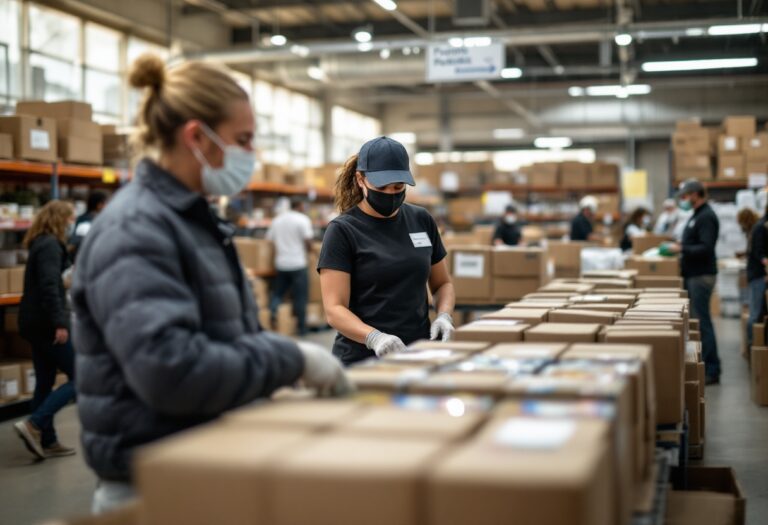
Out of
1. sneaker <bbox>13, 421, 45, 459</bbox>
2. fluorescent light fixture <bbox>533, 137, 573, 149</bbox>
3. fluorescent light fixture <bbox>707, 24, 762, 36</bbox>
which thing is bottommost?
sneaker <bbox>13, 421, 45, 459</bbox>

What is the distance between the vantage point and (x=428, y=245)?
323 cm

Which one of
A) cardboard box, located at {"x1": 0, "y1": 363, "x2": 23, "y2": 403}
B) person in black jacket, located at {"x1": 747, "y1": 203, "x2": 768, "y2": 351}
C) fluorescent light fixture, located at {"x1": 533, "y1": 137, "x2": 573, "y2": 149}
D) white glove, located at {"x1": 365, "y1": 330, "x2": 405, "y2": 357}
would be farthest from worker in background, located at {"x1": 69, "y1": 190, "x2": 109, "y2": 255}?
fluorescent light fixture, located at {"x1": 533, "y1": 137, "x2": 573, "y2": 149}

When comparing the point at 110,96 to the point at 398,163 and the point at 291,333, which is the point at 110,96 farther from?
the point at 398,163

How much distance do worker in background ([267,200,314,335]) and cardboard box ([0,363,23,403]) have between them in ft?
14.2

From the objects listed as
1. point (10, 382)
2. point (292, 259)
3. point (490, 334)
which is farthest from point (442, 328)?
point (292, 259)

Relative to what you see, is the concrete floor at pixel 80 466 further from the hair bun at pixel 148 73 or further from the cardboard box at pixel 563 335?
the hair bun at pixel 148 73

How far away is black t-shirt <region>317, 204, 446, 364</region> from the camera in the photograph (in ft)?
10.1

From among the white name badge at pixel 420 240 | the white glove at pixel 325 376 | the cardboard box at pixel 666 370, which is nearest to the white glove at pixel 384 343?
the white name badge at pixel 420 240

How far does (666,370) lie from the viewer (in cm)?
246

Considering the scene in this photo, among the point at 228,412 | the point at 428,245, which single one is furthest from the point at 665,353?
the point at 228,412

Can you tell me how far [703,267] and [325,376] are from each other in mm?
6431

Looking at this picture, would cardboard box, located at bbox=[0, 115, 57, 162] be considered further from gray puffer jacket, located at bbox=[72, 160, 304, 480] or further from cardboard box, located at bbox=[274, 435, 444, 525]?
cardboard box, located at bbox=[274, 435, 444, 525]

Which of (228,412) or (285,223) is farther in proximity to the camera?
(285,223)

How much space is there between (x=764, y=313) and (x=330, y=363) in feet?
22.7
